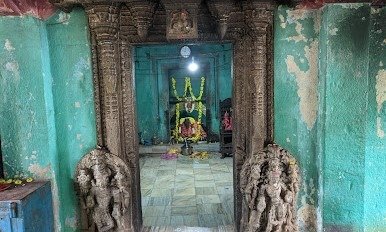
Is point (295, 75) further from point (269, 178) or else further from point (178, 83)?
point (178, 83)

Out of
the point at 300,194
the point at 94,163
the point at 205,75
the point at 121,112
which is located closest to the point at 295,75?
the point at 300,194

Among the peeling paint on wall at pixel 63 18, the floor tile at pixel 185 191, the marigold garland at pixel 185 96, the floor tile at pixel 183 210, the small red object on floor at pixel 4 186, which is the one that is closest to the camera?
the small red object on floor at pixel 4 186

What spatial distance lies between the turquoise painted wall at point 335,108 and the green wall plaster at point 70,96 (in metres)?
2.19

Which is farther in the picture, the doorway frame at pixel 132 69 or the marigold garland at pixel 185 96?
the marigold garland at pixel 185 96

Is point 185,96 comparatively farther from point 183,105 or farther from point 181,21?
point 181,21

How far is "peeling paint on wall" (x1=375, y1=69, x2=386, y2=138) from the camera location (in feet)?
11.5

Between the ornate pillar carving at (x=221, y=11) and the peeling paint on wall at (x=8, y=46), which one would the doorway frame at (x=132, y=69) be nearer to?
the ornate pillar carving at (x=221, y=11)

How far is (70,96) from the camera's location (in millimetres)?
3756

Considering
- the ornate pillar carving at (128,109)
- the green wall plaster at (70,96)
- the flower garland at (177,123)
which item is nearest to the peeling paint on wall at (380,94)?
the ornate pillar carving at (128,109)

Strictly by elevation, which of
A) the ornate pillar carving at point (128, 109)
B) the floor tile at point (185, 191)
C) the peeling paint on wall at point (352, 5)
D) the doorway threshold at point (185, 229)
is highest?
the peeling paint on wall at point (352, 5)

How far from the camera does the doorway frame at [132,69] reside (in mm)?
3502

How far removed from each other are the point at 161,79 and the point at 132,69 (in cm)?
696

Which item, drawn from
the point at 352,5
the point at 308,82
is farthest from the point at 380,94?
the point at 352,5

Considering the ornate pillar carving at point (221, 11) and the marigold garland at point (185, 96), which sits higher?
the ornate pillar carving at point (221, 11)
